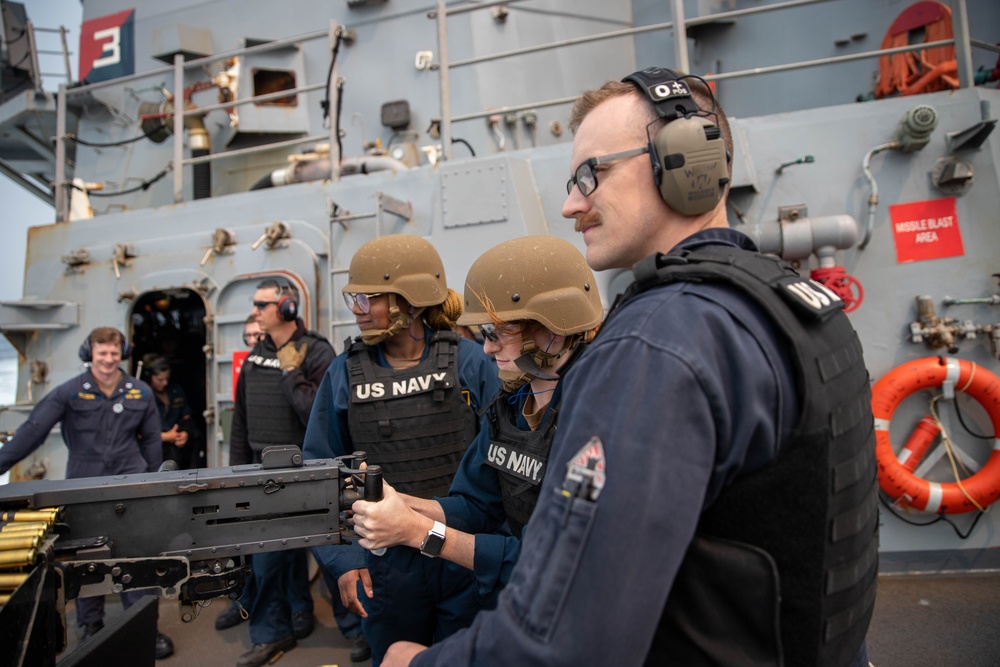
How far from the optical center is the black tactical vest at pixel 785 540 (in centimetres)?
83

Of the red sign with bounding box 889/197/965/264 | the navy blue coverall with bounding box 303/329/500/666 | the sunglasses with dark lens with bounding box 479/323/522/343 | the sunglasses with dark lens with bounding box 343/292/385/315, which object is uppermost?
the red sign with bounding box 889/197/965/264

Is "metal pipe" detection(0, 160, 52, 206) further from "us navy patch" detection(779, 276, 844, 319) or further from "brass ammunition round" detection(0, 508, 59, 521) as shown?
"us navy patch" detection(779, 276, 844, 319)

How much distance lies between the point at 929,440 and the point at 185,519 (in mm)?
3742

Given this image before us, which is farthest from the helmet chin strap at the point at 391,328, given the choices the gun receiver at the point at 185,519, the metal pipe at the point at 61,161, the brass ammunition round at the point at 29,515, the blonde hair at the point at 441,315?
the metal pipe at the point at 61,161

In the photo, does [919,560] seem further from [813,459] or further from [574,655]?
[574,655]

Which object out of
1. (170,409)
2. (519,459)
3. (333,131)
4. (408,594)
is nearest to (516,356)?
(519,459)

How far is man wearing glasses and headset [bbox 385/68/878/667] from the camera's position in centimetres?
72

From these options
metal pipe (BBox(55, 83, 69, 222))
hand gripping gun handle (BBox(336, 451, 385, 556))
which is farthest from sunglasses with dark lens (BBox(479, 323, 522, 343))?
metal pipe (BBox(55, 83, 69, 222))

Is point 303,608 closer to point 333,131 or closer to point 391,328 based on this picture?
point 391,328

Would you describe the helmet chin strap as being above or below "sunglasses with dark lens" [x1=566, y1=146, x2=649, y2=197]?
below

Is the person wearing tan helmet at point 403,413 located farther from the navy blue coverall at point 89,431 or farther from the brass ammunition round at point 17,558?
the navy blue coverall at point 89,431

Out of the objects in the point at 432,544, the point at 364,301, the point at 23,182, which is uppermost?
the point at 23,182

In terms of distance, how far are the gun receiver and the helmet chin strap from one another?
3.11 ft

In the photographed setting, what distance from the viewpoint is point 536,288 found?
177 cm
